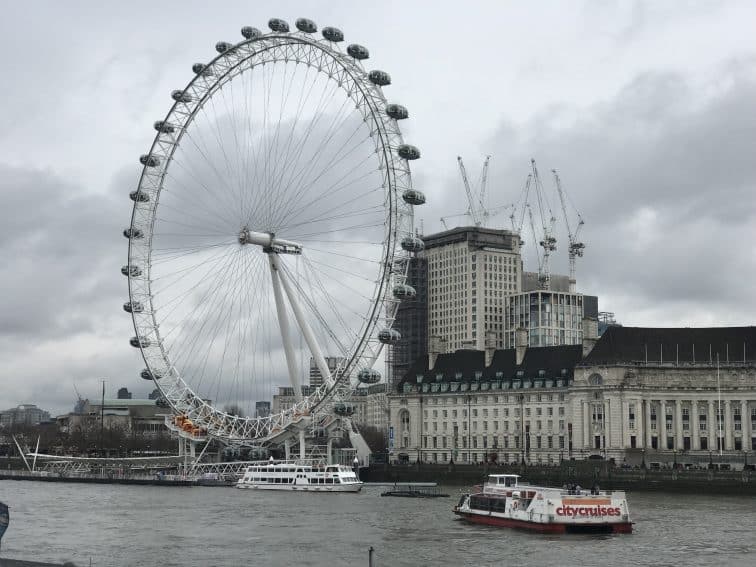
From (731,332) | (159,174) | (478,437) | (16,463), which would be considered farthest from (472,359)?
(16,463)

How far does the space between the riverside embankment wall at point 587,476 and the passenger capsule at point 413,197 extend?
30824mm

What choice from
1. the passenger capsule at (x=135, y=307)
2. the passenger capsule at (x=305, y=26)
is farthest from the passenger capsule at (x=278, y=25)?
the passenger capsule at (x=135, y=307)

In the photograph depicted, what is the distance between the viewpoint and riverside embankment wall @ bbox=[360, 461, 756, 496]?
117 meters

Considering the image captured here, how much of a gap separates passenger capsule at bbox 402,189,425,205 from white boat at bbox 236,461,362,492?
32.2m

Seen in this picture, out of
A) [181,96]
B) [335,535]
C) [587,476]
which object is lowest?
[335,535]

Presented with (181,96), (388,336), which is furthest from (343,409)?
(181,96)

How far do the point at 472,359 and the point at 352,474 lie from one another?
4840cm

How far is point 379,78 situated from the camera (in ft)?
338

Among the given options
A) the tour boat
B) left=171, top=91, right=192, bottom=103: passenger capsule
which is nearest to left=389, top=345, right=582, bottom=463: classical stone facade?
left=171, top=91, right=192, bottom=103: passenger capsule

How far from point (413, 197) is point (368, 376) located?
18195mm

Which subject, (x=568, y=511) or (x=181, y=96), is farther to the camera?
(x=181, y=96)

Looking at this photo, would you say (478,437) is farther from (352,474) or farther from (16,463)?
(16,463)

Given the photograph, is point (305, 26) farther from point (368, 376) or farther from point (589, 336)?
point (589, 336)

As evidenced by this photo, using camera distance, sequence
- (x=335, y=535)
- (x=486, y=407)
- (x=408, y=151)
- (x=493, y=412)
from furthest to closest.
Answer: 1. (x=486, y=407)
2. (x=493, y=412)
3. (x=408, y=151)
4. (x=335, y=535)
